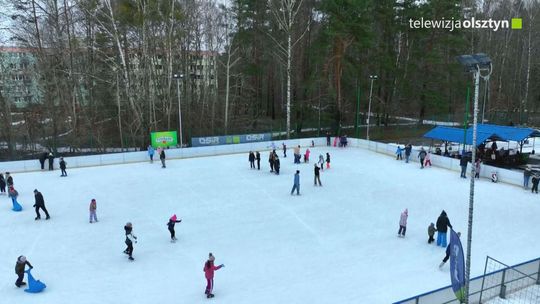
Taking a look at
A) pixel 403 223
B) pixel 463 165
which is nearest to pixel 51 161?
pixel 403 223

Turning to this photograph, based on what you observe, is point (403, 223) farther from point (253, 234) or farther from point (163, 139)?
point (163, 139)

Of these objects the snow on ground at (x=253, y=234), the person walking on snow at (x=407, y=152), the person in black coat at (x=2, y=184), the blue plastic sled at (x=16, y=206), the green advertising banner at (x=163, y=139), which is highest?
the green advertising banner at (x=163, y=139)

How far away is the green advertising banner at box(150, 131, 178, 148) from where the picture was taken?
2797 centimetres

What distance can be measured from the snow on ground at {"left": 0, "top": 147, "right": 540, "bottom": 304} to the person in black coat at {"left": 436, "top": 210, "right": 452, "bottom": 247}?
14.9 inches

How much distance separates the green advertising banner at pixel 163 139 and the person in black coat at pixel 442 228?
66.7 feet

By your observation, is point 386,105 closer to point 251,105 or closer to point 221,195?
point 251,105

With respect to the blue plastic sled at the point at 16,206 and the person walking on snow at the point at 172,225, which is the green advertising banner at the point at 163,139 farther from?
the person walking on snow at the point at 172,225

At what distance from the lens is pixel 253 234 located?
13.8 metres

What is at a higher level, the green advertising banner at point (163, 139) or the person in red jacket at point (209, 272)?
the green advertising banner at point (163, 139)

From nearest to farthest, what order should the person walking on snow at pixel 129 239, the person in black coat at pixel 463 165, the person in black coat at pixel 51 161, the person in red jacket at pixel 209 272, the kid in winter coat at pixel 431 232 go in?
the person in red jacket at pixel 209 272
the person walking on snow at pixel 129 239
the kid in winter coat at pixel 431 232
the person in black coat at pixel 463 165
the person in black coat at pixel 51 161

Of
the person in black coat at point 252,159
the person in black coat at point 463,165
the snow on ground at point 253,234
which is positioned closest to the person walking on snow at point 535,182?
the snow on ground at point 253,234

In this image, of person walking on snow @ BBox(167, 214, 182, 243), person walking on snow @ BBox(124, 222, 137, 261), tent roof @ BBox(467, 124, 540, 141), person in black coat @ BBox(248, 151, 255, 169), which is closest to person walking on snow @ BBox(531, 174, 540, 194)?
tent roof @ BBox(467, 124, 540, 141)

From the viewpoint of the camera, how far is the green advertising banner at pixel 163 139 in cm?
2797

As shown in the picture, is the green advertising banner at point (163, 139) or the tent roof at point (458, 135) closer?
the tent roof at point (458, 135)
